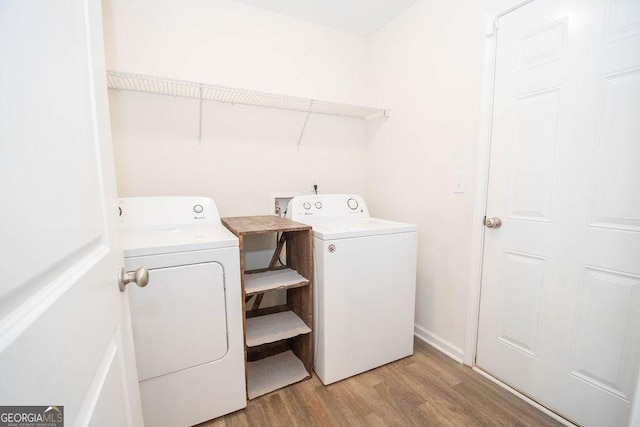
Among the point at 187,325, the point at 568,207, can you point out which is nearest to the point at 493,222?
the point at 568,207

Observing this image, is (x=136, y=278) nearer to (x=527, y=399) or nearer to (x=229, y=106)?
(x=229, y=106)

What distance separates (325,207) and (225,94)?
42.5 inches

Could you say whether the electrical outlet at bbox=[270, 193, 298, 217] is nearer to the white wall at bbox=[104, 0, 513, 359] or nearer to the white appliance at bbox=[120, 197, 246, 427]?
the white wall at bbox=[104, 0, 513, 359]

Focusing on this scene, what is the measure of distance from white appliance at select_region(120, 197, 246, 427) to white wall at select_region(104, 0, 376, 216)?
672 millimetres

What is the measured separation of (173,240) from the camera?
1.33m

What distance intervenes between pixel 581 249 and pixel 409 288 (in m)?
0.91

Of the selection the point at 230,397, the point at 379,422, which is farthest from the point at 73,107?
the point at 379,422

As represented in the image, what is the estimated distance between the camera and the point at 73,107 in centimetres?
47

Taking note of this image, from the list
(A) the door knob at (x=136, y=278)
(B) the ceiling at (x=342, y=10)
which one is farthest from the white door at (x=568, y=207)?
(A) the door knob at (x=136, y=278)

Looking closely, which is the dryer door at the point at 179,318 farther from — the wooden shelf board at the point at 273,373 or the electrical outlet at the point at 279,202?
the electrical outlet at the point at 279,202

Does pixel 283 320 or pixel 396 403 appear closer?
pixel 396 403

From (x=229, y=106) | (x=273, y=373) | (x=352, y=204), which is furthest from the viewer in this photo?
→ (x=352, y=204)

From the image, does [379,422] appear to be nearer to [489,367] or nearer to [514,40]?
[489,367]

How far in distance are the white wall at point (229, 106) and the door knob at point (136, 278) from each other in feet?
4.57
